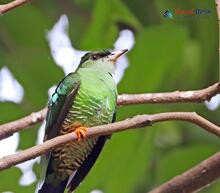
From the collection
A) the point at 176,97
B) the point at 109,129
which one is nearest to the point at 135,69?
the point at 176,97

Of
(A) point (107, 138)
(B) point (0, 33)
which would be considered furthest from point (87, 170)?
(B) point (0, 33)

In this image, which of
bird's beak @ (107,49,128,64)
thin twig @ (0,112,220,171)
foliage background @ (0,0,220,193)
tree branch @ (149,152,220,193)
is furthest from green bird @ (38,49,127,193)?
thin twig @ (0,112,220,171)

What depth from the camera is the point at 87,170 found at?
290 centimetres

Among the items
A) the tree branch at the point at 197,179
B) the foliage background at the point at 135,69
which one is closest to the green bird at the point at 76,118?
the foliage background at the point at 135,69

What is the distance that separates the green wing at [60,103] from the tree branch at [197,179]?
538 millimetres

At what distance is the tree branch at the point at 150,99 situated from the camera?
236 centimetres

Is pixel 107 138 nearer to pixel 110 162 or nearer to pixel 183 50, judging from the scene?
pixel 110 162

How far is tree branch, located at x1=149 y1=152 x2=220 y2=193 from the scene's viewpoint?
2.44m

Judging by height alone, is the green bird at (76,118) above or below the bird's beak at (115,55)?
below

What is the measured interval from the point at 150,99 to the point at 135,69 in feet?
1.83

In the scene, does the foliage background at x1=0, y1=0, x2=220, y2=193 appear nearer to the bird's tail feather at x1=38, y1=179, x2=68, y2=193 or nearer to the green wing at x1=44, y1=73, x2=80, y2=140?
the bird's tail feather at x1=38, y1=179, x2=68, y2=193

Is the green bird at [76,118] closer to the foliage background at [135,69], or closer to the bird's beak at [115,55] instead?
the bird's beak at [115,55]

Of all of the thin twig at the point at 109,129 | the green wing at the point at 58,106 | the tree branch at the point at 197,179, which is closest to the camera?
the thin twig at the point at 109,129

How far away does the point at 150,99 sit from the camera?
2.60 m
